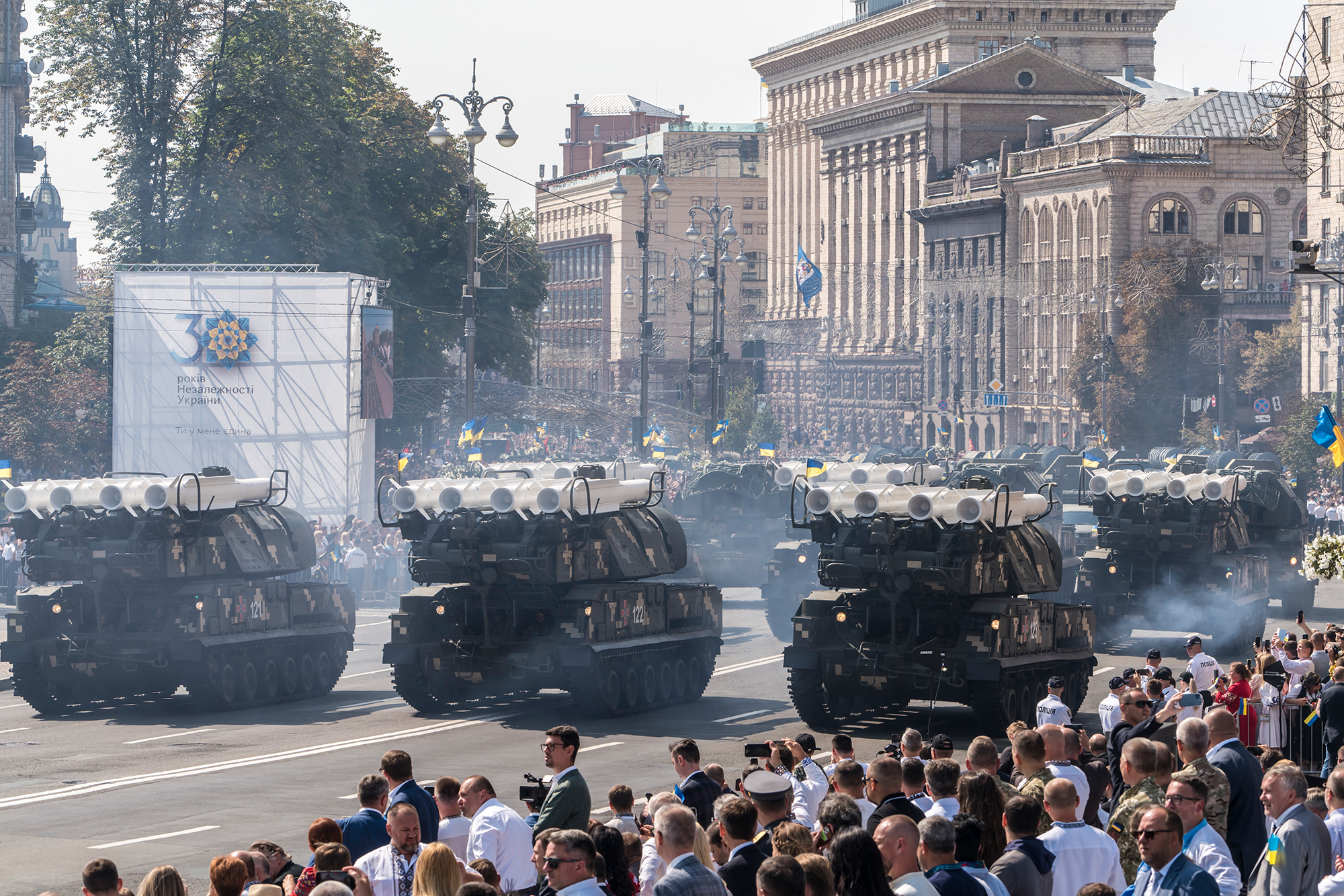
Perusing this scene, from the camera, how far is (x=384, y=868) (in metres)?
10.0

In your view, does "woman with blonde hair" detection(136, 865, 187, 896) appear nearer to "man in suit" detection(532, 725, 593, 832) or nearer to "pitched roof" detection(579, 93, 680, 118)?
"man in suit" detection(532, 725, 593, 832)

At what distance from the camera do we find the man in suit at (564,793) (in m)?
11.6

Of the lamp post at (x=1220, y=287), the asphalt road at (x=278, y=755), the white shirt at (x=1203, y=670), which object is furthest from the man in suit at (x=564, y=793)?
the lamp post at (x=1220, y=287)

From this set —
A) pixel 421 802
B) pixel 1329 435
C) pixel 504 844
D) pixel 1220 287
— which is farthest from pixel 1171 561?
pixel 1220 287

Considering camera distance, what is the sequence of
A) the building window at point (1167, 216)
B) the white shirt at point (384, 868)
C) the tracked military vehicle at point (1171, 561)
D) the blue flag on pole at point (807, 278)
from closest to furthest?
the white shirt at point (384, 868) → the tracked military vehicle at point (1171, 561) → the blue flag on pole at point (807, 278) → the building window at point (1167, 216)

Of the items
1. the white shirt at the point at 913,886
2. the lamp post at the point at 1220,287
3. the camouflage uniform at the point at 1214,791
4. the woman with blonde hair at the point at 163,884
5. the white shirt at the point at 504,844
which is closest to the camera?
the woman with blonde hair at the point at 163,884

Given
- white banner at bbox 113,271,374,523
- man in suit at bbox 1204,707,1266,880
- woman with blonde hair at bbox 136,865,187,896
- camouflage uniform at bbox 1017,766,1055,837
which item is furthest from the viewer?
white banner at bbox 113,271,374,523

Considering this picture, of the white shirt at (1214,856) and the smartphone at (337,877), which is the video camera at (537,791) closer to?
the smartphone at (337,877)

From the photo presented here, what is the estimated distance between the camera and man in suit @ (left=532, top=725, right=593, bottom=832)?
11.6 meters

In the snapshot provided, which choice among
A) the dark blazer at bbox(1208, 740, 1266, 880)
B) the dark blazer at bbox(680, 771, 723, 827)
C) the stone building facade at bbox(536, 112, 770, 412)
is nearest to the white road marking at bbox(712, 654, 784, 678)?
the dark blazer at bbox(680, 771, 723, 827)

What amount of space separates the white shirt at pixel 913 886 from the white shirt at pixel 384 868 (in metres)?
2.53

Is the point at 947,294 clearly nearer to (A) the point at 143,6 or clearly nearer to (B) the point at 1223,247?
(B) the point at 1223,247

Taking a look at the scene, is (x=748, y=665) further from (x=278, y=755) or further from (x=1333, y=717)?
(x=1333, y=717)

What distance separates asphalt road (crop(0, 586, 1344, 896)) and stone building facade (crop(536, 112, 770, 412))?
114 meters
